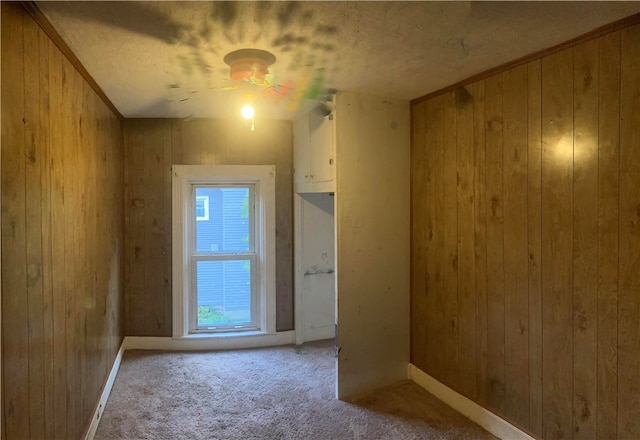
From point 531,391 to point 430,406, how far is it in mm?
763

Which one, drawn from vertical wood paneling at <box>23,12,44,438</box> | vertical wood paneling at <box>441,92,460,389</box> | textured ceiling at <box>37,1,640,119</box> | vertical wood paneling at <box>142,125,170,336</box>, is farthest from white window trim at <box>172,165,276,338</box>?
vertical wood paneling at <box>23,12,44,438</box>

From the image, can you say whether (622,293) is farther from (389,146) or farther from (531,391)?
(389,146)

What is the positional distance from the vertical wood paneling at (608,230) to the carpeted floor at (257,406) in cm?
79

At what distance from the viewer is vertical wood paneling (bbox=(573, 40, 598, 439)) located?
1.95 metres

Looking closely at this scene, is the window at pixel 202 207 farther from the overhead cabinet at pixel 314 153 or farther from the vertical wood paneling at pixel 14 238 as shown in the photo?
the vertical wood paneling at pixel 14 238

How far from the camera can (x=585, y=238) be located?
199cm

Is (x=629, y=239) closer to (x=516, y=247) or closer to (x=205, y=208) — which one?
(x=516, y=247)

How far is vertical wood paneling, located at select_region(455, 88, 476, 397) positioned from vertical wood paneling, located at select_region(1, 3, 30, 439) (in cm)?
230

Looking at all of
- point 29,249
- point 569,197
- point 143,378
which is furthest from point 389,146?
point 143,378

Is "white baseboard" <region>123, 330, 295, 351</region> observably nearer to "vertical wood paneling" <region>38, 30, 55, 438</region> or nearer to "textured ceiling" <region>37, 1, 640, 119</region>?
"vertical wood paneling" <region>38, 30, 55, 438</region>

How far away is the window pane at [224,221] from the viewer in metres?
3.99

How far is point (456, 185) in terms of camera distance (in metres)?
2.78

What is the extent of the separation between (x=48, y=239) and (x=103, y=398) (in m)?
1.49

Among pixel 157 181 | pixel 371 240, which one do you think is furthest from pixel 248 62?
pixel 157 181
